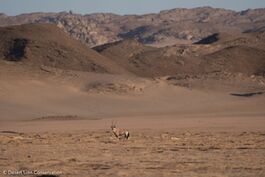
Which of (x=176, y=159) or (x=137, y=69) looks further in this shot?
(x=137, y=69)

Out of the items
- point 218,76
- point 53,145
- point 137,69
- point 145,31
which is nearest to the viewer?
point 53,145

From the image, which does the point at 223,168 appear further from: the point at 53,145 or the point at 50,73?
the point at 50,73

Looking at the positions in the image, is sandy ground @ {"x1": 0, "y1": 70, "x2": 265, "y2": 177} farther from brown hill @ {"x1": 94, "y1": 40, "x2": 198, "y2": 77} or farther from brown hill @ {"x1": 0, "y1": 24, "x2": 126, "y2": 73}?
brown hill @ {"x1": 94, "y1": 40, "x2": 198, "y2": 77}

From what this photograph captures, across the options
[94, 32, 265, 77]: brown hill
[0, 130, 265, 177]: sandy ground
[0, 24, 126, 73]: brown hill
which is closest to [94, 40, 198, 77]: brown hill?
[94, 32, 265, 77]: brown hill

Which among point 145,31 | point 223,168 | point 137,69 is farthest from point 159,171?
point 145,31

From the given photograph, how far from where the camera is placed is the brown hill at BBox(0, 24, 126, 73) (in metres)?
59.1

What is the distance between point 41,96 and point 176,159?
2734 cm

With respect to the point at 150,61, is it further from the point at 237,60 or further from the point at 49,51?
the point at 49,51

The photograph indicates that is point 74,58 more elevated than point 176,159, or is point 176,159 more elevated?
point 74,58

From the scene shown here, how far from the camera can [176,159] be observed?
54.3ft

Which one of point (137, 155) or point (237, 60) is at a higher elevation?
point (237, 60)

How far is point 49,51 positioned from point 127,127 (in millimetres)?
31941

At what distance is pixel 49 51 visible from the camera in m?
61.3

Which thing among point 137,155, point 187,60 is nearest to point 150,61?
point 187,60
